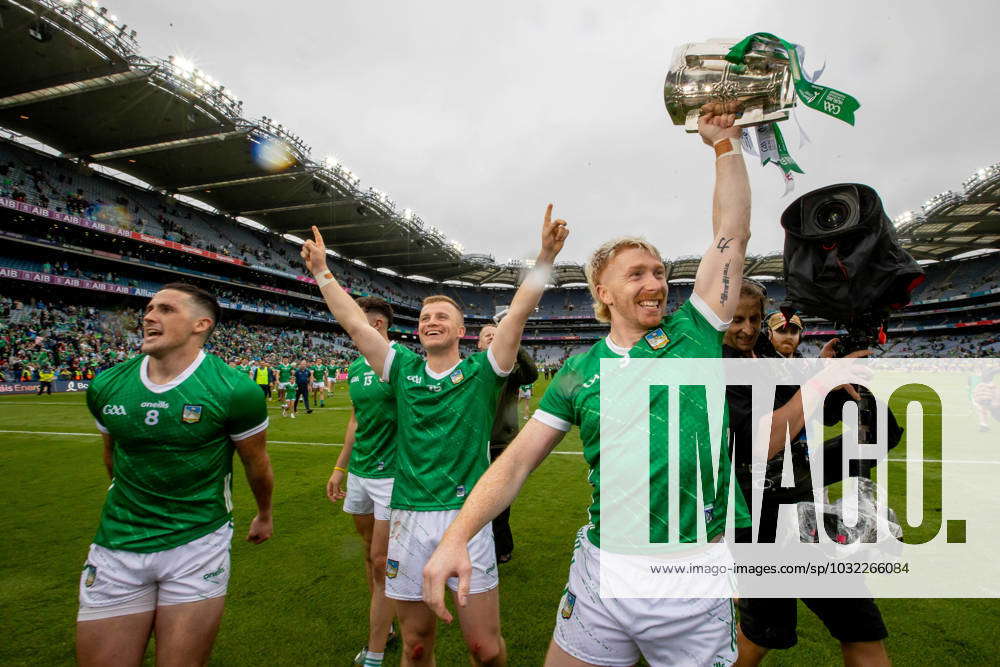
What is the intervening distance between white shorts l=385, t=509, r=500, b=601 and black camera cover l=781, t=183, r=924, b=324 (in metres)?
1.98

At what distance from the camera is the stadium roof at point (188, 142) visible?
19.9 m

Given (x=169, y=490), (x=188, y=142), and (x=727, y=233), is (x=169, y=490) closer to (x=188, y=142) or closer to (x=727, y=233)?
(x=727, y=233)

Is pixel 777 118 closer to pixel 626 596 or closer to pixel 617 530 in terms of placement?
pixel 617 530

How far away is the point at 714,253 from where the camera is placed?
1.76 meters

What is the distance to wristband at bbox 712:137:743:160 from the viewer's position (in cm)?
180

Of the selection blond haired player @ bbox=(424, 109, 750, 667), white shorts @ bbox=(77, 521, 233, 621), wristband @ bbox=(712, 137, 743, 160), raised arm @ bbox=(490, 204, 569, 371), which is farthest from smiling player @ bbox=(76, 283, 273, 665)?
wristband @ bbox=(712, 137, 743, 160)

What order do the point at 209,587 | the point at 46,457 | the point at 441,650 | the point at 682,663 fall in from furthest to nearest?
the point at 46,457
the point at 441,650
the point at 209,587
the point at 682,663

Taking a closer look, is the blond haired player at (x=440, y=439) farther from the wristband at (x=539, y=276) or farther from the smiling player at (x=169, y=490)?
the smiling player at (x=169, y=490)

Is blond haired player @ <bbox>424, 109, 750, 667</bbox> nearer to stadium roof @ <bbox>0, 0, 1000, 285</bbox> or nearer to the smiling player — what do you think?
the smiling player

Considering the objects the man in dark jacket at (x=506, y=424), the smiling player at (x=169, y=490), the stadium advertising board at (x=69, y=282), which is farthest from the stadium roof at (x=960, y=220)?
the stadium advertising board at (x=69, y=282)

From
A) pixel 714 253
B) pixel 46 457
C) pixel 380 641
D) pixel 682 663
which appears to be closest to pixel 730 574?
pixel 682 663

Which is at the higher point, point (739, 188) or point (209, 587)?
point (739, 188)

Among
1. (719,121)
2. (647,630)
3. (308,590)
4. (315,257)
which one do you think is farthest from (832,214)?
(308,590)

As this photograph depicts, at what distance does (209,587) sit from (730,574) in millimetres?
2468
